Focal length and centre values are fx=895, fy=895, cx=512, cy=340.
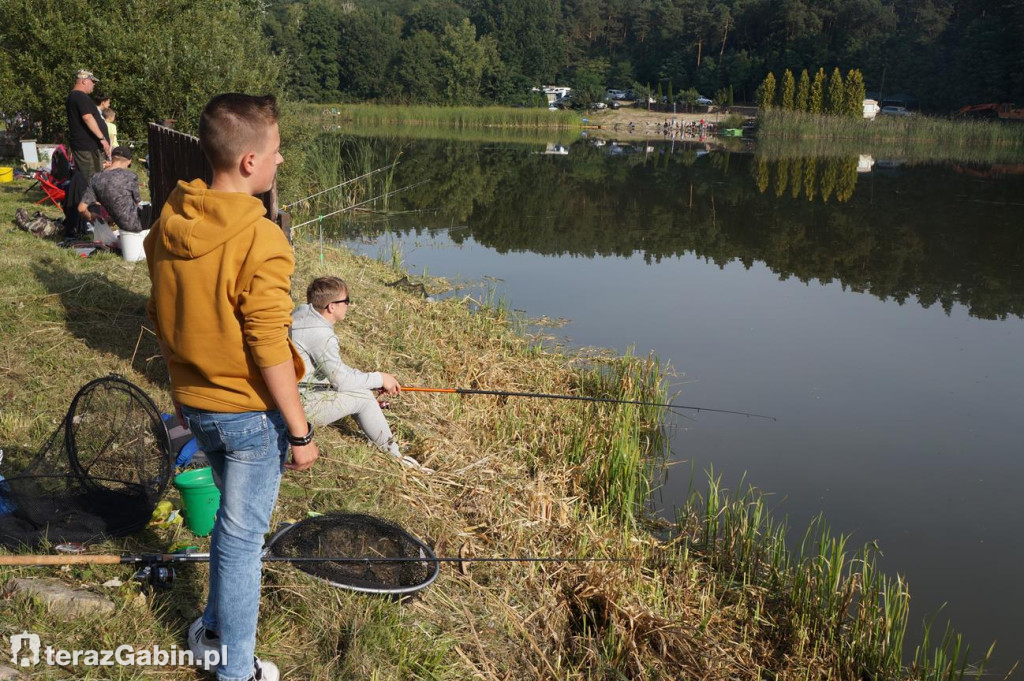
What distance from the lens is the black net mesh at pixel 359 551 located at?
121 inches

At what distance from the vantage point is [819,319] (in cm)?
913

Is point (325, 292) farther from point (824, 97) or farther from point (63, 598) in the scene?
point (824, 97)

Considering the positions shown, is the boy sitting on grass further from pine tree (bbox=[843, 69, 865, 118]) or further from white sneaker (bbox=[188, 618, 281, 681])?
pine tree (bbox=[843, 69, 865, 118])

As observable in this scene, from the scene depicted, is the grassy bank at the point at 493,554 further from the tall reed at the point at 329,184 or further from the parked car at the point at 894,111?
the parked car at the point at 894,111

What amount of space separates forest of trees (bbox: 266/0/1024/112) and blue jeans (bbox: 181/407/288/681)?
4813 centimetres

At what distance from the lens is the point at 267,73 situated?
42.6 feet

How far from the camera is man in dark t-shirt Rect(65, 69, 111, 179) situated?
8250mm

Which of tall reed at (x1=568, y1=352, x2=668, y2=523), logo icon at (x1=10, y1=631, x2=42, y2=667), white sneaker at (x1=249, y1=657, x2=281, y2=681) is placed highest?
logo icon at (x1=10, y1=631, x2=42, y2=667)

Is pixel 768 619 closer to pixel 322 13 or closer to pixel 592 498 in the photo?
pixel 592 498

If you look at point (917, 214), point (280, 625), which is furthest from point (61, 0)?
point (917, 214)

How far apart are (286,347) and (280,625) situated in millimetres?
1076

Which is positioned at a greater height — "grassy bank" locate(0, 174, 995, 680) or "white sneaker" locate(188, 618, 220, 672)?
"white sneaker" locate(188, 618, 220, 672)

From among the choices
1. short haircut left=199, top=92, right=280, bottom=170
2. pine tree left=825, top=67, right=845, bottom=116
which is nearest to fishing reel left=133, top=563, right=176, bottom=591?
short haircut left=199, top=92, right=280, bottom=170

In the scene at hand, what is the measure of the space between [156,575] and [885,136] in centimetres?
3939
